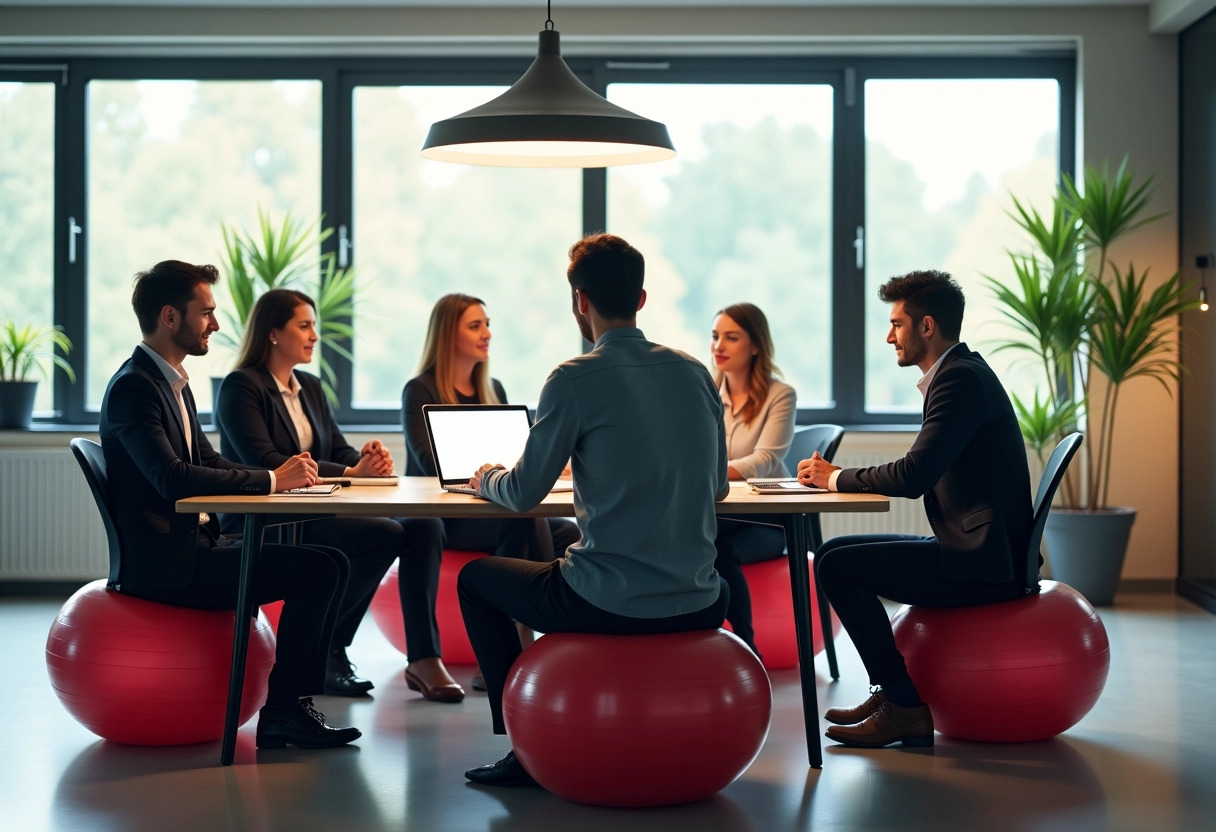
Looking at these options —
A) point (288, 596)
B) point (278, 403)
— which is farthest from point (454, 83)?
point (288, 596)

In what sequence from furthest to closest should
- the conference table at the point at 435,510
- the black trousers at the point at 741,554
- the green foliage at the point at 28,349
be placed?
the green foliage at the point at 28,349 < the black trousers at the point at 741,554 < the conference table at the point at 435,510

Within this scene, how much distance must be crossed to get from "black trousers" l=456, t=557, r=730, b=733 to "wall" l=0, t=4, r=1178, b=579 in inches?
146

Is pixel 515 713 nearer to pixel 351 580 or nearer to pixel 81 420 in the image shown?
pixel 351 580

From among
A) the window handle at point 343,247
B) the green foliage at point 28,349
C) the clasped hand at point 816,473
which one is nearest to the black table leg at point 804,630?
the clasped hand at point 816,473

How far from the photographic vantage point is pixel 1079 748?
11.6 ft

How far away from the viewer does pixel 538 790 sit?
10.3ft

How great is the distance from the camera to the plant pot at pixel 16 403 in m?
6.09

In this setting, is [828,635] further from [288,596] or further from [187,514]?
[187,514]

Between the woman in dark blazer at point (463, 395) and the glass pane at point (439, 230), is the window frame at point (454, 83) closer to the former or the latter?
the glass pane at point (439, 230)

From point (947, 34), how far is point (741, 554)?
126 inches

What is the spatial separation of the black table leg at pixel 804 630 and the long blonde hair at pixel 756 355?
1.27 meters

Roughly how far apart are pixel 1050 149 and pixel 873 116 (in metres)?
0.92

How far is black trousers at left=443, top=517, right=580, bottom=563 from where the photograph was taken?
4.34 meters

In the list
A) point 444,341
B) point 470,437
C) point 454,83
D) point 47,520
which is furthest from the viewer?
point 454,83
